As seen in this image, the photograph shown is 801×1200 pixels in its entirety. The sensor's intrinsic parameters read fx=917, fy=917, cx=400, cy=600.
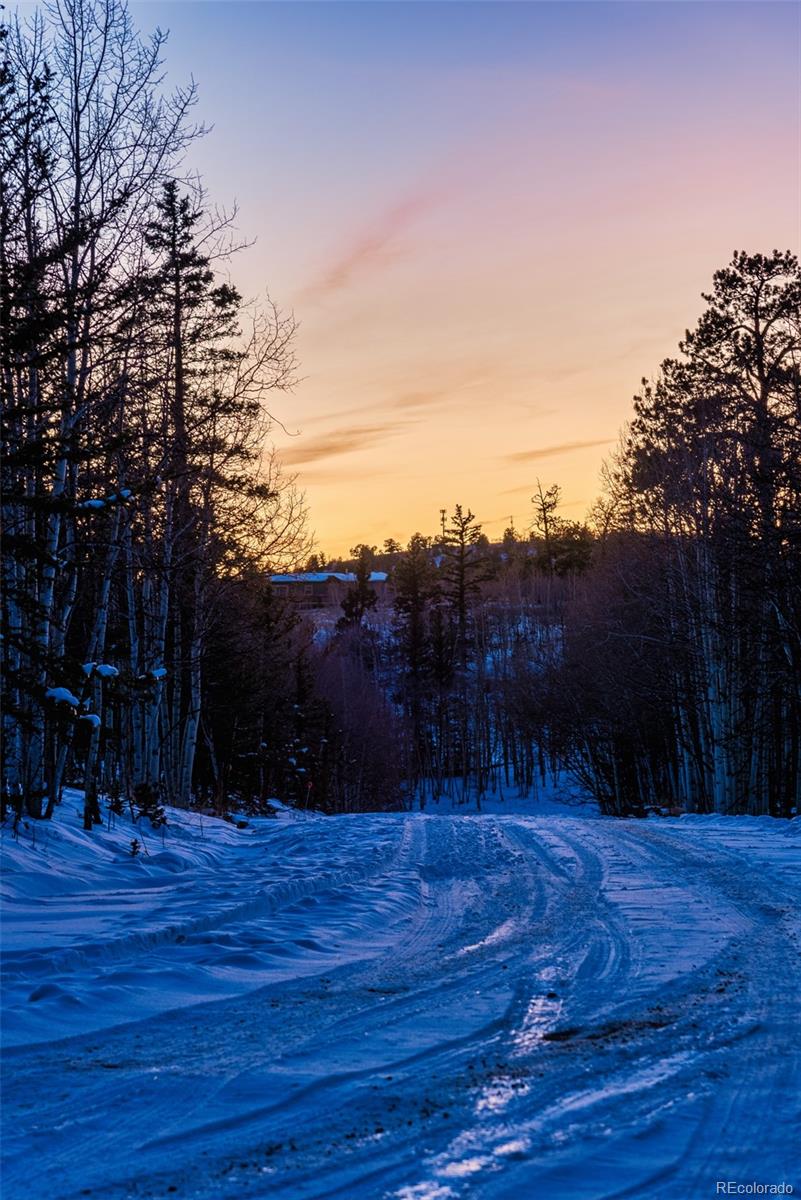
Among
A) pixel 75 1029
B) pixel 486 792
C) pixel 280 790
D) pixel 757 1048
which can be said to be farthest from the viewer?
pixel 486 792

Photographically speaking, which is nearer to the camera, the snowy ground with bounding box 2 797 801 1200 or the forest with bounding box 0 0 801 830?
the snowy ground with bounding box 2 797 801 1200

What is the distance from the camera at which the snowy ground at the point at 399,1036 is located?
3.08 m

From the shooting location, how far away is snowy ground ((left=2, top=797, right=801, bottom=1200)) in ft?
10.1

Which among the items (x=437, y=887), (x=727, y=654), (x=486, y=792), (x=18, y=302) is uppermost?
(x=18, y=302)

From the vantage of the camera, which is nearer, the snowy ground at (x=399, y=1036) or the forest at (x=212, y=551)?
the snowy ground at (x=399, y=1036)

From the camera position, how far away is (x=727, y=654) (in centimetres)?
2320

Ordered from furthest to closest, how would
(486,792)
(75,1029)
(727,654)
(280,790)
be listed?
(486,792) < (280,790) < (727,654) < (75,1029)

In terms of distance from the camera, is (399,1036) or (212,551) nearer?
(399,1036)

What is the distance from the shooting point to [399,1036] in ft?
14.5

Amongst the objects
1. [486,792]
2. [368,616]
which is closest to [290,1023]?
[486,792]

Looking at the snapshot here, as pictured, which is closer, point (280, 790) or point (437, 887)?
point (437, 887)

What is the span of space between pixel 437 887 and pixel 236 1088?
18.2 ft

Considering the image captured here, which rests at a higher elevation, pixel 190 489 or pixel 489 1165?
pixel 190 489

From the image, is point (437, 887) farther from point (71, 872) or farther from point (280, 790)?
point (280, 790)
